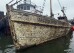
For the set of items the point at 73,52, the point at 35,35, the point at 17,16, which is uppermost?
the point at 17,16

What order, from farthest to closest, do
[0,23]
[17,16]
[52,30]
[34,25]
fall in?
[0,23], [52,30], [34,25], [17,16]

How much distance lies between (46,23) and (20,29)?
3.46 metres

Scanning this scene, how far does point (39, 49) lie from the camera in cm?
1694

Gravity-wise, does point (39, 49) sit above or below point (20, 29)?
below

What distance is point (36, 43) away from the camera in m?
17.7

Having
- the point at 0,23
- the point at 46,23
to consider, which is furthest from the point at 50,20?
the point at 0,23

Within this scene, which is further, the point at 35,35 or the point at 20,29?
the point at 35,35

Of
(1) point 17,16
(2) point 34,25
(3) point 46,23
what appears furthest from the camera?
(3) point 46,23

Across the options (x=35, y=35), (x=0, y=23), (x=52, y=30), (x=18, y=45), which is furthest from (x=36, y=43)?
(x=0, y=23)

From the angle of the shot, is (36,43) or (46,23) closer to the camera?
(36,43)

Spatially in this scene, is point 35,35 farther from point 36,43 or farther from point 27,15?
point 27,15

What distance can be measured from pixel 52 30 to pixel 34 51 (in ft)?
16.0

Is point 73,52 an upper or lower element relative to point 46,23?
lower

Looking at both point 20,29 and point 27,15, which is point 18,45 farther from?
point 27,15
